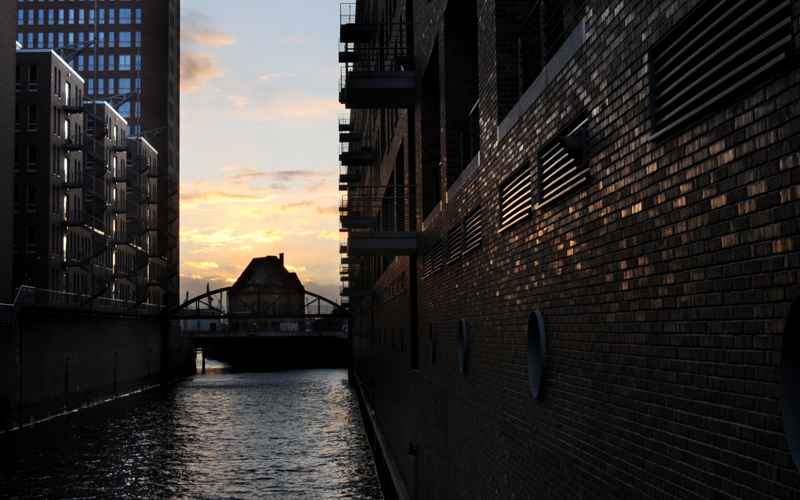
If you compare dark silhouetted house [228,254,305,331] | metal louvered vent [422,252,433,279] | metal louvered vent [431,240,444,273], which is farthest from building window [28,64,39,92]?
dark silhouetted house [228,254,305,331]

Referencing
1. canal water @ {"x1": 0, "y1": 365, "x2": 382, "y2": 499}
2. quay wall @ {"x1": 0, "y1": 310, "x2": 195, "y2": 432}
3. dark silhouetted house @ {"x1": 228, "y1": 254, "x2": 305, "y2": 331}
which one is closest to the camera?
canal water @ {"x1": 0, "y1": 365, "x2": 382, "y2": 499}

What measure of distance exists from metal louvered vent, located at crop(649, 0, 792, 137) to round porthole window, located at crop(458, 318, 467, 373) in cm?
631

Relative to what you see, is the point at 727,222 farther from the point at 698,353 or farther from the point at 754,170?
the point at 698,353

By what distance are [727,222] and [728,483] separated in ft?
3.63

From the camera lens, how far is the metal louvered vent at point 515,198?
7199 mm

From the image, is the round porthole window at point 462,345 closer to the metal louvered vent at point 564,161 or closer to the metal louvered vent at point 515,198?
the metal louvered vent at point 515,198

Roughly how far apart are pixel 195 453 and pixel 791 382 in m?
29.3

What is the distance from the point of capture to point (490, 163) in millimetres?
9031

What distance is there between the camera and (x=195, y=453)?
3012 centimetres

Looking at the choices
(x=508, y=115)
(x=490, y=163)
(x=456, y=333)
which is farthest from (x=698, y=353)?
(x=456, y=333)

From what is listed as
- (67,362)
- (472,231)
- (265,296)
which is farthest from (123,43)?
(472,231)

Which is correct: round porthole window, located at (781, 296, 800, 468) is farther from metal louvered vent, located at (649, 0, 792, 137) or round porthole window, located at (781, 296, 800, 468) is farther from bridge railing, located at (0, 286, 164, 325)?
bridge railing, located at (0, 286, 164, 325)

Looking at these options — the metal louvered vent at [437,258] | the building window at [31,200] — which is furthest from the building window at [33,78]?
the metal louvered vent at [437,258]

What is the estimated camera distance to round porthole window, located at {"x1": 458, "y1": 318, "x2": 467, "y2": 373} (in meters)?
10.3
